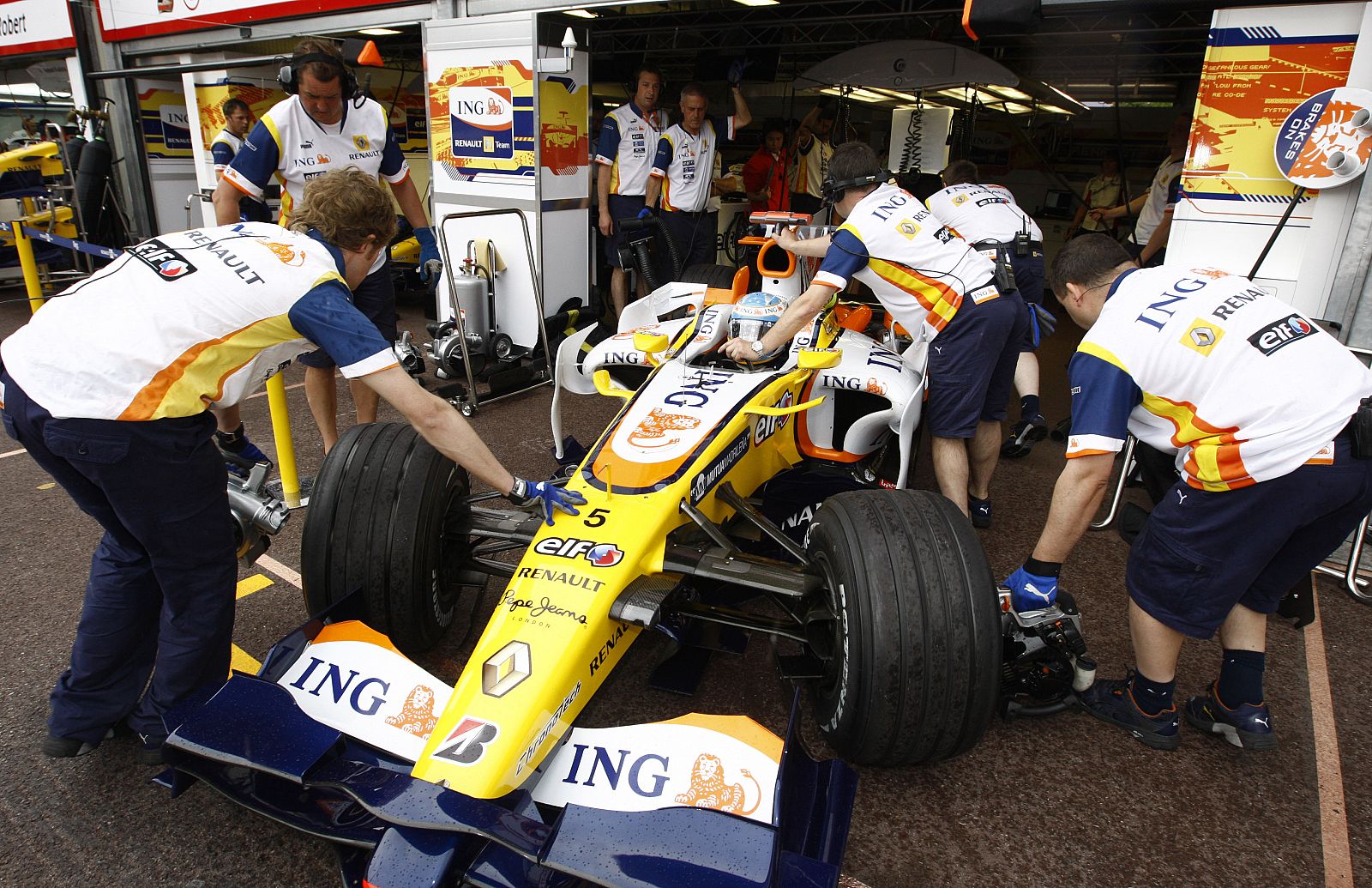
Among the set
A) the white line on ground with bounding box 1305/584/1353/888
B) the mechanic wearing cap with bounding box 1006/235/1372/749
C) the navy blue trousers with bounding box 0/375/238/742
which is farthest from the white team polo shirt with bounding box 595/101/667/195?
the white line on ground with bounding box 1305/584/1353/888

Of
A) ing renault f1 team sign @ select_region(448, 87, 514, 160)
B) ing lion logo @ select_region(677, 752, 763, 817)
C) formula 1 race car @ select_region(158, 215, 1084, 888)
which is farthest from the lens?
ing renault f1 team sign @ select_region(448, 87, 514, 160)

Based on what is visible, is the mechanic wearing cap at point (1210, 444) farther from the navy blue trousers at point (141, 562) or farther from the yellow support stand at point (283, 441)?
the yellow support stand at point (283, 441)

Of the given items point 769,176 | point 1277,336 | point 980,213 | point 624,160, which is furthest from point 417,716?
point 769,176

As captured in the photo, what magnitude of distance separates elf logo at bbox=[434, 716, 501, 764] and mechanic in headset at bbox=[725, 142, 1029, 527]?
7.23 feet

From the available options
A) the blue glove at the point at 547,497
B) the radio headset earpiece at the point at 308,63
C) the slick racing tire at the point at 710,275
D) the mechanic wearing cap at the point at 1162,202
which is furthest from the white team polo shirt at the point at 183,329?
the mechanic wearing cap at the point at 1162,202

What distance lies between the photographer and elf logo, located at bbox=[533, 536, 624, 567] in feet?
7.77

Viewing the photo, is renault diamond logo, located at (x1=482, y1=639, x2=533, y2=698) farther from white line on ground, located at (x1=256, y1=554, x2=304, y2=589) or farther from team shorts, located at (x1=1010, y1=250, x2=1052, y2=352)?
team shorts, located at (x1=1010, y1=250, x2=1052, y2=352)

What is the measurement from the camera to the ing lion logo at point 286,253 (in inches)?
84.2

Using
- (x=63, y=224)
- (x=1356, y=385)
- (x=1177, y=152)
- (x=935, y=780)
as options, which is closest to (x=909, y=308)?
(x=1356, y=385)

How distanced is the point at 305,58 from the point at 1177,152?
6.29 m

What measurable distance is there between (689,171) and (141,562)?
5718mm

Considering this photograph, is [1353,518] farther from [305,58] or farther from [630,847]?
[305,58]

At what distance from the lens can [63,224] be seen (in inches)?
364

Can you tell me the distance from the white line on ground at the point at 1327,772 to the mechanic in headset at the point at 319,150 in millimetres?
4070
